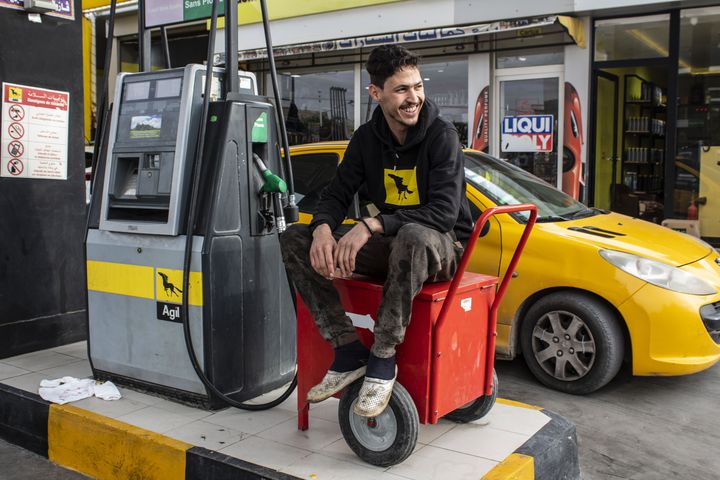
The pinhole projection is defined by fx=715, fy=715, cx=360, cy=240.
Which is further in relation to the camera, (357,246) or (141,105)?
(141,105)

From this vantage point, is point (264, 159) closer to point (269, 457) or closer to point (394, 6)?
point (269, 457)

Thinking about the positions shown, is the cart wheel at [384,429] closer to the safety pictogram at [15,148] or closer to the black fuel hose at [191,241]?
the black fuel hose at [191,241]

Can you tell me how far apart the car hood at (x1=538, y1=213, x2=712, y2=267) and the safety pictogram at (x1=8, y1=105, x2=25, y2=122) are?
3774mm

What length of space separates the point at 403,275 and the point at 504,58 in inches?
Answer: 354

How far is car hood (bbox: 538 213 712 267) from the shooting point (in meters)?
4.78

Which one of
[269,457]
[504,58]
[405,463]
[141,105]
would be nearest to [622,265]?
[405,463]

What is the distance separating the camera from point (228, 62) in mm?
3896

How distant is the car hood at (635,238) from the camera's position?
4.78 m

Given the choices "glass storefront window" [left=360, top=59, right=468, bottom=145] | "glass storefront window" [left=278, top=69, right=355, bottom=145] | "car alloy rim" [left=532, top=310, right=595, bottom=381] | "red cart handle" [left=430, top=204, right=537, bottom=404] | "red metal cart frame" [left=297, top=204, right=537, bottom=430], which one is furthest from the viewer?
"glass storefront window" [left=278, top=69, right=355, bottom=145]

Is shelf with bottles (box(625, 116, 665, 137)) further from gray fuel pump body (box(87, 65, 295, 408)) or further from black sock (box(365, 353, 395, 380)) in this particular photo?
black sock (box(365, 353, 395, 380))

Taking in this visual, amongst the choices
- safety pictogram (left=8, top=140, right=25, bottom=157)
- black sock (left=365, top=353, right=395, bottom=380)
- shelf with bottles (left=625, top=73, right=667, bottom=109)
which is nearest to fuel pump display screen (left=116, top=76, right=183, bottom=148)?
safety pictogram (left=8, top=140, right=25, bottom=157)

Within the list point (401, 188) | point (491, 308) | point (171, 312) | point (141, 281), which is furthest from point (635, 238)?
point (141, 281)

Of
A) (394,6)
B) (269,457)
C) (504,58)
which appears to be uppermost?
(394,6)

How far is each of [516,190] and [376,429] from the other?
2887 mm
